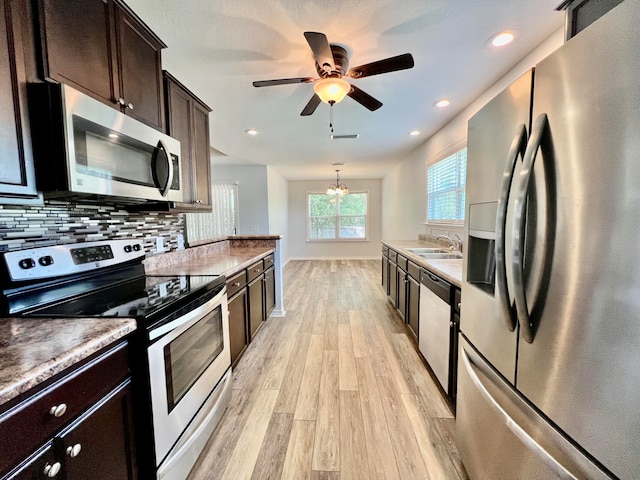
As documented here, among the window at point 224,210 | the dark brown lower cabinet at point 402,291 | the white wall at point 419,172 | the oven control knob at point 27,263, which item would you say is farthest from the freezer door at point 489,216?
the window at point 224,210

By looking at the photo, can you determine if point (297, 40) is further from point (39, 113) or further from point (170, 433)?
point (170, 433)

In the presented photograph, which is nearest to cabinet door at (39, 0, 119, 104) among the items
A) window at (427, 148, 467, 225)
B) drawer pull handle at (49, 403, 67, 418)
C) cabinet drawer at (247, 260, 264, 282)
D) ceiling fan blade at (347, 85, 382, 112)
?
drawer pull handle at (49, 403, 67, 418)

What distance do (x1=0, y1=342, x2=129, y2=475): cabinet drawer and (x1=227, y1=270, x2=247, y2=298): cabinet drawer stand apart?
1105mm

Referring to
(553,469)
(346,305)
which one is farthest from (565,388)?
(346,305)

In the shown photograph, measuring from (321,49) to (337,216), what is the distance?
6.70m

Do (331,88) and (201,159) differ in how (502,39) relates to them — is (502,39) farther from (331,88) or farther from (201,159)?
(201,159)

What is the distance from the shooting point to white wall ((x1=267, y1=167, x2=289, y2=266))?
20.5 ft

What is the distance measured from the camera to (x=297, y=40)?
1.80 metres

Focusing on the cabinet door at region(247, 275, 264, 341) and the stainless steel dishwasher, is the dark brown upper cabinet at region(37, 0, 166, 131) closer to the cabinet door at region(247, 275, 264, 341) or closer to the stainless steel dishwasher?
the cabinet door at region(247, 275, 264, 341)

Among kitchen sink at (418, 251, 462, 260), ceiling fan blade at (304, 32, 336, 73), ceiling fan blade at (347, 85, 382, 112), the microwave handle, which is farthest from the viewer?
kitchen sink at (418, 251, 462, 260)

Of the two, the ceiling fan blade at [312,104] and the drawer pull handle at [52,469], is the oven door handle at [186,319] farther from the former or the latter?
the ceiling fan blade at [312,104]

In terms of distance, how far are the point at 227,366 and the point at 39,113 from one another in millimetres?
1681

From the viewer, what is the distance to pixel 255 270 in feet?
9.12

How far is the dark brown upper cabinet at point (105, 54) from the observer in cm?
112
